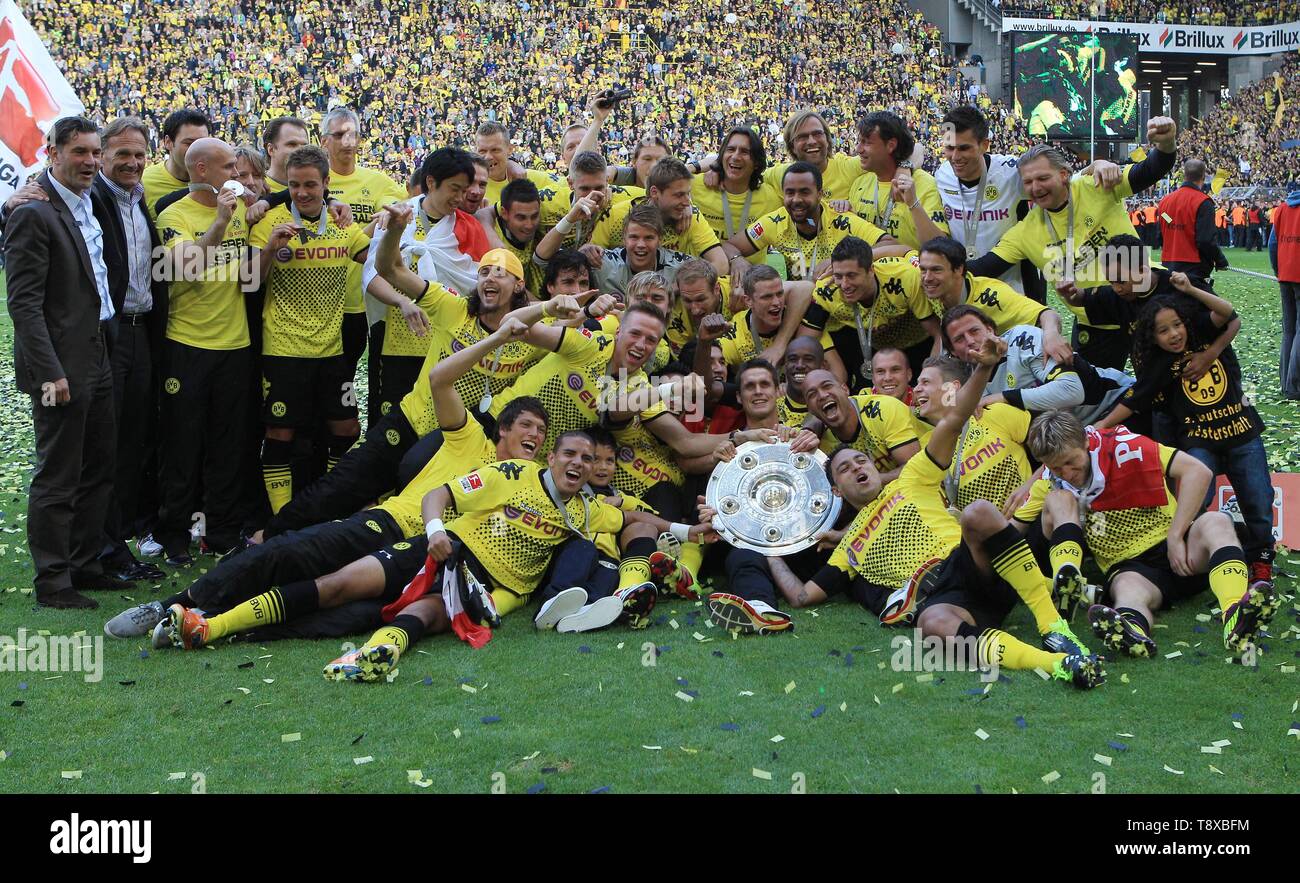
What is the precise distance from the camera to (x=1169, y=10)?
5838 centimetres

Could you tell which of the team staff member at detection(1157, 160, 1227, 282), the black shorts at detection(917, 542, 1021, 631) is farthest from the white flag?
the team staff member at detection(1157, 160, 1227, 282)

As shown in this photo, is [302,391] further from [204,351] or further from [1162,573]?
[1162,573]

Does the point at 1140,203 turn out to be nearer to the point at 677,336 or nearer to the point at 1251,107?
the point at 1251,107

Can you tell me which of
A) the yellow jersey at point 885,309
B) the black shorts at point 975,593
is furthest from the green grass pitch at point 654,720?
the yellow jersey at point 885,309

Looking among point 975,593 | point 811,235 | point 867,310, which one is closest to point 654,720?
point 975,593

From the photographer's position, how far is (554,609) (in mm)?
6242

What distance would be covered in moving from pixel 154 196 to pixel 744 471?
4.53m

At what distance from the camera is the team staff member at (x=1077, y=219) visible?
26.0ft

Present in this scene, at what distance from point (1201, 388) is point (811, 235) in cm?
290

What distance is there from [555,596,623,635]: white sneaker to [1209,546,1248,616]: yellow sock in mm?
2813

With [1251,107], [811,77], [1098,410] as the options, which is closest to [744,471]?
[1098,410]

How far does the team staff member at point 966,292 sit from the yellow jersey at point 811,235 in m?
1.02

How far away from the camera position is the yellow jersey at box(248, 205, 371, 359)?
26.8 ft

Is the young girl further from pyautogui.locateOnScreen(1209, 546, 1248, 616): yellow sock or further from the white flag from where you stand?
the white flag
